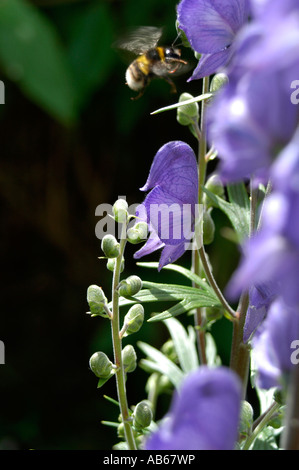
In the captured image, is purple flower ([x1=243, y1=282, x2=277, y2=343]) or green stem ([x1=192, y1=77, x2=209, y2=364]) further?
green stem ([x1=192, y1=77, x2=209, y2=364])

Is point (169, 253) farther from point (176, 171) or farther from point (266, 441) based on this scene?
point (266, 441)

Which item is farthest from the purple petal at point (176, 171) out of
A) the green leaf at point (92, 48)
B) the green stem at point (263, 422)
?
the green leaf at point (92, 48)

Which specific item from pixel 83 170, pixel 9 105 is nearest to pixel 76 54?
pixel 9 105

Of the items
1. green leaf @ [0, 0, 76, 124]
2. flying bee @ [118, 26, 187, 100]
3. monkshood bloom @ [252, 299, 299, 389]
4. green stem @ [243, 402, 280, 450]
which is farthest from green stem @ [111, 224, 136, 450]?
green leaf @ [0, 0, 76, 124]

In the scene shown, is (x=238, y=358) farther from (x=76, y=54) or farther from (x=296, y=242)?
(x=76, y=54)

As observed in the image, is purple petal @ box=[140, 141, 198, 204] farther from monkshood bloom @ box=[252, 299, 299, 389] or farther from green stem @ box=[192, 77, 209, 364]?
monkshood bloom @ box=[252, 299, 299, 389]

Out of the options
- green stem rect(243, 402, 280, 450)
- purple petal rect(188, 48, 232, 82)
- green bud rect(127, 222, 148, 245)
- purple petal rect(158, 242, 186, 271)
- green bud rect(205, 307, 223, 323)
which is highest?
purple petal rect(188, 48, 232, 82)

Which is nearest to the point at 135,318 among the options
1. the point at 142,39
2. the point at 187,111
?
the point at 187,111
